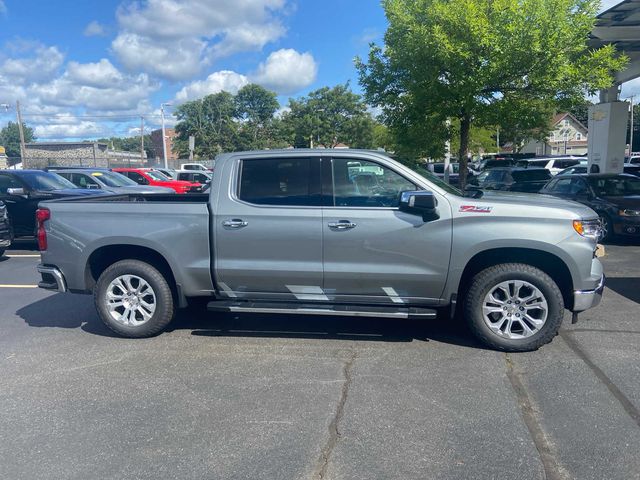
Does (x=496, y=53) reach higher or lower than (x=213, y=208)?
higher

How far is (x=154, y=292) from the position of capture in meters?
5.48

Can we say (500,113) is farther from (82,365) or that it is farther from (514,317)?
(82,365)

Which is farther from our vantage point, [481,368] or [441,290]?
[441,290]

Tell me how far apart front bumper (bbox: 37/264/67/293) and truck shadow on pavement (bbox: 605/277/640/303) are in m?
6.84

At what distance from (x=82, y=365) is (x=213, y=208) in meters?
1.89

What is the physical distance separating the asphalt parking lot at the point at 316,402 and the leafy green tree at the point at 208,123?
5694 centimetres

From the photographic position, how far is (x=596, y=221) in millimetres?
5004

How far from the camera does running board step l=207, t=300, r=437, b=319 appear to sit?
5.02 meters

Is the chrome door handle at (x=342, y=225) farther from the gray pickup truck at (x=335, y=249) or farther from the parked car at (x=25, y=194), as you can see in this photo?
the parked car at (x=25, y=194)

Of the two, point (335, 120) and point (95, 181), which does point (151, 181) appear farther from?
point (335, 120)

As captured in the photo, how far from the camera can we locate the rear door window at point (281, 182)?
526 cm

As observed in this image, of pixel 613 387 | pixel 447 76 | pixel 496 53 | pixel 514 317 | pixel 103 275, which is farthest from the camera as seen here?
pixel 447 76

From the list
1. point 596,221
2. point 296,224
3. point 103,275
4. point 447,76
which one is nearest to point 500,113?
point 447,76

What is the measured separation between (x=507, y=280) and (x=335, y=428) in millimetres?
2271
